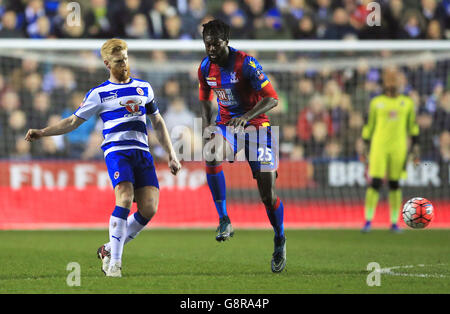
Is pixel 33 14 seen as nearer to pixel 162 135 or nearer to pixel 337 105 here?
pixel 337 105

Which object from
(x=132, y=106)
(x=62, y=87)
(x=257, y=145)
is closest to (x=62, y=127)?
(x=132, y=106)

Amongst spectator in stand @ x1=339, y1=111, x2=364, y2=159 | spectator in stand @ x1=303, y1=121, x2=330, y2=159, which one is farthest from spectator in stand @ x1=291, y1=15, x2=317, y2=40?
spectator in stand @ x1=303, y1=121, x2=330, y2=159

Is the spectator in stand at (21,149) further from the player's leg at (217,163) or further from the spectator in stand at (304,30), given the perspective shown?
the player's leg at (217,163)

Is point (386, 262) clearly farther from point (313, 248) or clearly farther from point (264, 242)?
point (264, 242)

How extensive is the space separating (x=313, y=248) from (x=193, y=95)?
240 inches

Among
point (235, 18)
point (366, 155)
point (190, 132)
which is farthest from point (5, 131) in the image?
point (366, 155)

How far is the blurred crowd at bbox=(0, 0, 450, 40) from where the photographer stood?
1509 cm

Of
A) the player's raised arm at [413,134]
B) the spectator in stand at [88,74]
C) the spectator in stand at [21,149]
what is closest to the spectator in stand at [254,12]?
the spectator in stand at [88,74]

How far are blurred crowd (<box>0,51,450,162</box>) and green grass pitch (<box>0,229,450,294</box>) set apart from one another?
7.75ft

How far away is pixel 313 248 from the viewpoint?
939 centimetres

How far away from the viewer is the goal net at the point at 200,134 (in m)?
12.8

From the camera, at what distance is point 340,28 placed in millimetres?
15664

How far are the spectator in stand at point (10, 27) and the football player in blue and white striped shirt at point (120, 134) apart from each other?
8.74 metres

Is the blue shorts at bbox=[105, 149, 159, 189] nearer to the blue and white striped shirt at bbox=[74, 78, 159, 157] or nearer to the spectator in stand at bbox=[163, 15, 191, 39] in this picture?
the blue and white striped shirt at bbox=[74, 78, 159, 157]
